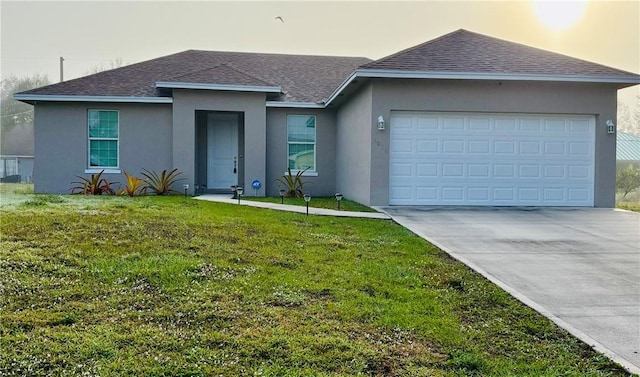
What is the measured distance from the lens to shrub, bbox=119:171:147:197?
566 inches

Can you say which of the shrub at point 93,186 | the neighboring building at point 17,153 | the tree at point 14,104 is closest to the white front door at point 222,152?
the shrub at point 93,186

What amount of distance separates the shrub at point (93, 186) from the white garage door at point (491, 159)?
909 cm

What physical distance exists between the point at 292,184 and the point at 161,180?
4111 mm

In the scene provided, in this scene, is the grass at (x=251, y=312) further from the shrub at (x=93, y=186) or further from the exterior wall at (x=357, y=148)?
the shrub at (x=93, y=186)

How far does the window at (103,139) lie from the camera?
15.8m

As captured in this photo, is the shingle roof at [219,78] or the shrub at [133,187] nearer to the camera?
the shrub at [133,187]

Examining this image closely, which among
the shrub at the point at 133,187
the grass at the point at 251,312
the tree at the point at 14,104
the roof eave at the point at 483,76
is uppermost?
the tree at the point at 14,104

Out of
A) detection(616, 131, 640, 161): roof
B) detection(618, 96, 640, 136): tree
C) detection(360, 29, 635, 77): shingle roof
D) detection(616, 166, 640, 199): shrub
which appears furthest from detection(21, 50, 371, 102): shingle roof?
detection(618, 96, 640, 136): tree

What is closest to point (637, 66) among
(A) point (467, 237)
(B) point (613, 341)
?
(A) point (467, 237)

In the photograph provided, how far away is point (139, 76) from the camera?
56.6 ft

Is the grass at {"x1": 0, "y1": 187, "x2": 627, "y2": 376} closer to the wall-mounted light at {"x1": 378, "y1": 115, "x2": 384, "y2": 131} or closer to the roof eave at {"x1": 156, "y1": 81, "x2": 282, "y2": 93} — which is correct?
the wall-mounted light at {"x1": 378, "y1": 115, "x2": 384, "y2": 131}

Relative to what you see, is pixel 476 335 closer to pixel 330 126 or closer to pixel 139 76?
pixel 330 126

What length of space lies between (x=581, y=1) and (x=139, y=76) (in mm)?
14355

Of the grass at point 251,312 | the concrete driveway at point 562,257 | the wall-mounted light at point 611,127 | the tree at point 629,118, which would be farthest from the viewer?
the tree at point 629,118
